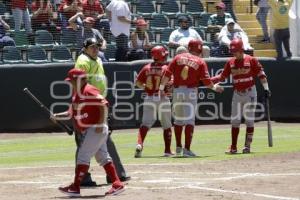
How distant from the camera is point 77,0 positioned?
22.0m

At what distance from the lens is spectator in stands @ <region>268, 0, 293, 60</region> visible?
22.8 metres

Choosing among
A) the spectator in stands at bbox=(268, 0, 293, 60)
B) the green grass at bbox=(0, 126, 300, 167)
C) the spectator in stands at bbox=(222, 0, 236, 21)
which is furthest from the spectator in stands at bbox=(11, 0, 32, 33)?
the spectator in stands at bbox=(268, 0, 293, 60)

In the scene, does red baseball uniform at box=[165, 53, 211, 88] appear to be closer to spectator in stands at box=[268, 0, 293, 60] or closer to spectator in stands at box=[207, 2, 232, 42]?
spectator in stands at box=[268, 0, 293, 60]

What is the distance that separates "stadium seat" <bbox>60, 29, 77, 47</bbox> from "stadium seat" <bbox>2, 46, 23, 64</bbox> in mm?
1116

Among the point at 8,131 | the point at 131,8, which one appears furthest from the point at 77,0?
the point at 8,131

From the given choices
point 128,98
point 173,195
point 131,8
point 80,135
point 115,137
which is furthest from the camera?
point 131,8

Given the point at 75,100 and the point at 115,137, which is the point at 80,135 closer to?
the point at 75,100

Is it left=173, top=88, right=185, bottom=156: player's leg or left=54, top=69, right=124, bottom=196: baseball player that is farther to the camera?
left=173, top=88, right=185, bottom=156: player's leg

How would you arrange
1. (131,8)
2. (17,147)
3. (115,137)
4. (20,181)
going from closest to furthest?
(20,181) → (17,147) → (115,137) → (131,8)

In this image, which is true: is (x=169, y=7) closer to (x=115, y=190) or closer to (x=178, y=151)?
(x=178, y=151)

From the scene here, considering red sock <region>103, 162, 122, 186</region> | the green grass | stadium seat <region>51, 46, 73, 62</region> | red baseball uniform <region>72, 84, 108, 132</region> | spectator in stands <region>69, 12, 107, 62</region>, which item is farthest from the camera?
stadium seat <region>51, 46, 73, 62</region>

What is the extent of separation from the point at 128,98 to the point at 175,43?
5.67 ft

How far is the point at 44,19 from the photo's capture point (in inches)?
852

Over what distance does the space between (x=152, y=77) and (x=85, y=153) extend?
5.21 m
